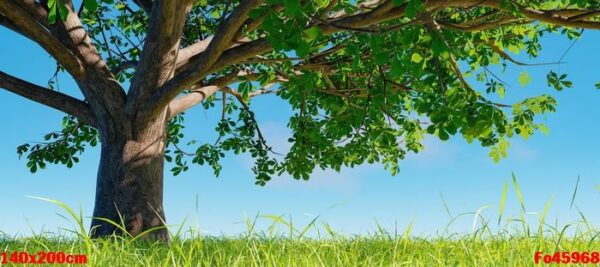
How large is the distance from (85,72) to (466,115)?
16.7 feet

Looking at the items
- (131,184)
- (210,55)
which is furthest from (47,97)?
(210,55)

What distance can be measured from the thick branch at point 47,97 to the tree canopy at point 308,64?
0.06 feet

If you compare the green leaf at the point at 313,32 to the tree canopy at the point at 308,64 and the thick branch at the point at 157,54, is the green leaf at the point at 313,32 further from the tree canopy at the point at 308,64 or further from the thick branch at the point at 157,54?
the thick branch at the point at 157,54

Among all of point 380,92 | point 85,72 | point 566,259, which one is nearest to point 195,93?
point 85,72

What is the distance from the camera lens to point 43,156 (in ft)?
38.4

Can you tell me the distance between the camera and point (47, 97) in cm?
916

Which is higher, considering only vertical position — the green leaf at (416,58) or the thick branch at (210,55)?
the thick branch at (210,55)

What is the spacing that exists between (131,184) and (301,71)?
309 cm

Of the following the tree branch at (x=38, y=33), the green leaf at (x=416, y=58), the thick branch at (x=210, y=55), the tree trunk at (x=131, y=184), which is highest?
the tree branch at (x=38, y=33)

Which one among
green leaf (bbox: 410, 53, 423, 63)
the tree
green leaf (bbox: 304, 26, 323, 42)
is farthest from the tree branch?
green leaf (bbox: 410, 53, 423, 63)

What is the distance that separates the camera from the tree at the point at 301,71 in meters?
6.49

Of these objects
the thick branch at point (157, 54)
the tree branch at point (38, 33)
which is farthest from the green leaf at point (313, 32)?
the tree branch at point (38, 33)

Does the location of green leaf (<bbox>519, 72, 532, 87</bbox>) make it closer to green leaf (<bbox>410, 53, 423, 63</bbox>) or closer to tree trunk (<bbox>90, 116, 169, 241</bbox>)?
green leaf (<bbox>410, 53, 423, 63</bbox>)

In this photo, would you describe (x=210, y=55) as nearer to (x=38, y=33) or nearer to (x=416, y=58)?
(x=38, y=33)
